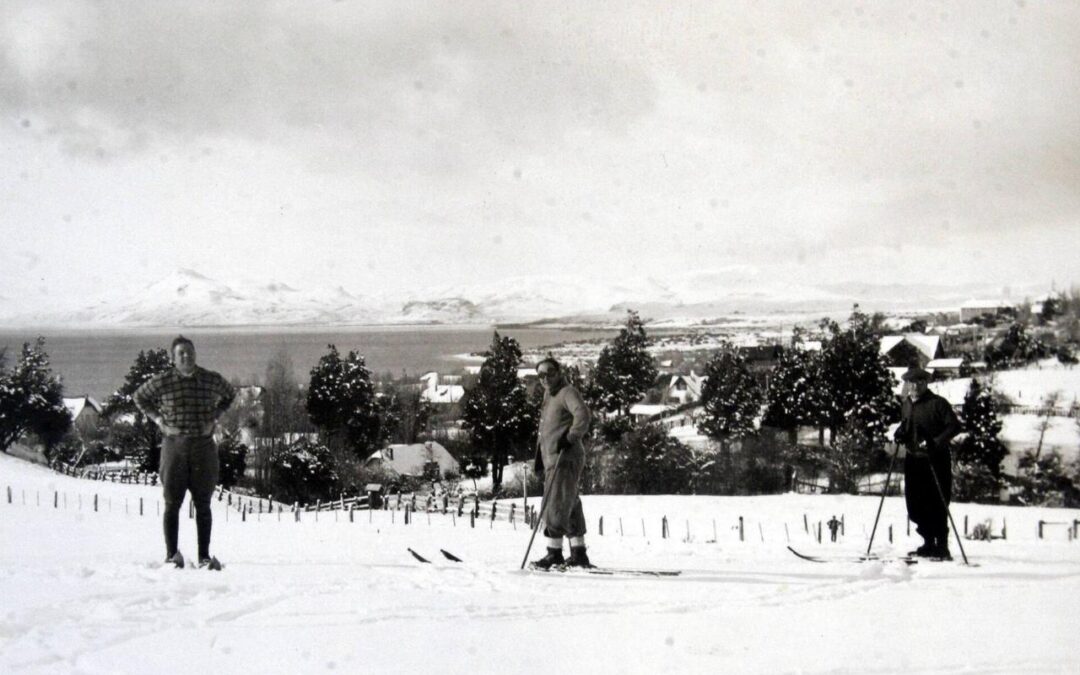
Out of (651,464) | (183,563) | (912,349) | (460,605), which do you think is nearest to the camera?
(460,605)

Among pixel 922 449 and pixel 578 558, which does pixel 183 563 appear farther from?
pixel 922 449

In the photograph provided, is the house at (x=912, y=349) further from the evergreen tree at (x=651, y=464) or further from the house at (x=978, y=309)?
the evergreen tree at (x=651, y=464)

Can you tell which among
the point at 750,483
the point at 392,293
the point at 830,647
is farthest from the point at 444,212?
the point at 750,483

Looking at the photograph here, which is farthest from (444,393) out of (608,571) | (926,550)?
(926,550)

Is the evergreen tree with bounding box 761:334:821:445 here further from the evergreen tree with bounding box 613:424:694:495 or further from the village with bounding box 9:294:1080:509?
the evergreen tree with bounding box 613:424:694:495

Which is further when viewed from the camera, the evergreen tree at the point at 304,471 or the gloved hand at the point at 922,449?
the evergreen tree at the point at 304,471

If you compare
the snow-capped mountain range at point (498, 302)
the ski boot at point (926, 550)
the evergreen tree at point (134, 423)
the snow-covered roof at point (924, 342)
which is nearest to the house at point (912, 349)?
the snow-covered roof at point (924, 342)
